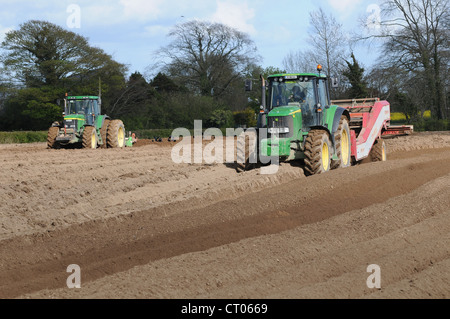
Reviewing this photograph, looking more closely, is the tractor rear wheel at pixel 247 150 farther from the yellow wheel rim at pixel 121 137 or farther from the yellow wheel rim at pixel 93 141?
the yellow wheel rim at pixel 121 137

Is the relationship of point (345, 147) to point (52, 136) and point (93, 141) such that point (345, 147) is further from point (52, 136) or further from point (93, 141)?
point (52, 136)

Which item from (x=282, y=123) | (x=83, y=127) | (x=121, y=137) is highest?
(x=83, y=127)

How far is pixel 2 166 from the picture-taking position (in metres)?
15.2

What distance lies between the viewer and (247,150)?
12.5 m

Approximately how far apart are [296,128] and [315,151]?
698 millimetres

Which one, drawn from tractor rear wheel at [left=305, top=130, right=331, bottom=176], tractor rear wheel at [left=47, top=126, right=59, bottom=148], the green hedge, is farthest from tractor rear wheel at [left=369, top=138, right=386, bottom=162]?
the green hedge

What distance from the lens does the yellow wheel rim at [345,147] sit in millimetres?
13681

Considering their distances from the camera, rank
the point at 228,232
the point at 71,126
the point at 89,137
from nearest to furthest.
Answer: the point at 228,232
the point at 89,137
the point at 71,126

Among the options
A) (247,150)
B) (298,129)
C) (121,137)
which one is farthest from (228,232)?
(121,137)

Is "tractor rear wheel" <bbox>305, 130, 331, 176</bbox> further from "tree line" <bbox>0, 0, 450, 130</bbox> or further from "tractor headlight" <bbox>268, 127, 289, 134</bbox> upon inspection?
"tree line" <bbox>0, 0, 450, 130</bbox>

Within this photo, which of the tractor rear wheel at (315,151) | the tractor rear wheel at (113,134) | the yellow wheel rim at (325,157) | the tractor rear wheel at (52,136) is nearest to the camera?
the tractor rear wheel at (315,151)

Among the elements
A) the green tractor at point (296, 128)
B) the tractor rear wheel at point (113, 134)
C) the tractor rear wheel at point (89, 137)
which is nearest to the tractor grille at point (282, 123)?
the green tractor at point (296, 128)

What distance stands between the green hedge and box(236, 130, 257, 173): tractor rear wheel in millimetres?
23332
